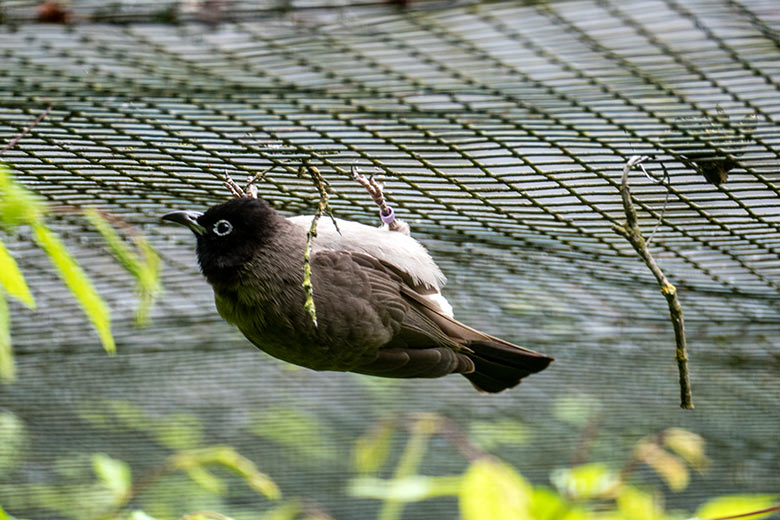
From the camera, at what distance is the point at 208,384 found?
165 inches

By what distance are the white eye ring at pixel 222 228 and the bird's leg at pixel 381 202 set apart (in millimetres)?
373

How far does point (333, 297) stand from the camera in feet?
7.28

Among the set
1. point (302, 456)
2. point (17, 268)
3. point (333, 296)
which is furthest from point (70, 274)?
point (302, 456)

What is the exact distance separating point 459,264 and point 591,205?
949mm

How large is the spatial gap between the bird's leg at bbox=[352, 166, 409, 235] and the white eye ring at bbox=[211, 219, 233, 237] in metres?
0.37

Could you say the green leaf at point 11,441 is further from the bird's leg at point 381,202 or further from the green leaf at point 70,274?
the green leaf at point 70,274

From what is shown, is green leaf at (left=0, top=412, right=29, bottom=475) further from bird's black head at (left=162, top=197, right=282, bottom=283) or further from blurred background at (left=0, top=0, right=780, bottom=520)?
bird's black head at (left=162, top=197, right=282, bottom=283)

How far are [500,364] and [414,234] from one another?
0.71 meters

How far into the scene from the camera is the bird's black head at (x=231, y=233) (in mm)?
2156

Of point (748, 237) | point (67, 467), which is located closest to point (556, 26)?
point (748, 237)

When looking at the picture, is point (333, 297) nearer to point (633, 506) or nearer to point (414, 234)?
point (414, 234)

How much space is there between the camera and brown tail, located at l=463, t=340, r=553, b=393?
247cm

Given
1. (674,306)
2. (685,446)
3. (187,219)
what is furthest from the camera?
(685,446)

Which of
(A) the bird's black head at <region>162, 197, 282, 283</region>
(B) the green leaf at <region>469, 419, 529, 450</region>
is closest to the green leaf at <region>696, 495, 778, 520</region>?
(A) the bird's black head at <region>162, 197, 282, 283</region>
